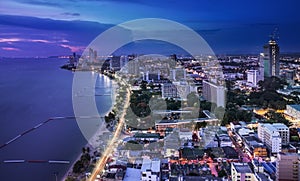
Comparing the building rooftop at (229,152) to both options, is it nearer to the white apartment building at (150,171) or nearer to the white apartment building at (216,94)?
the white apartment building at (150,171)

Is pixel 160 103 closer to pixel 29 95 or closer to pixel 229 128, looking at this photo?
pixel 229 128

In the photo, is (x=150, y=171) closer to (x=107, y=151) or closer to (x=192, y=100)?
(x=107, y=151)

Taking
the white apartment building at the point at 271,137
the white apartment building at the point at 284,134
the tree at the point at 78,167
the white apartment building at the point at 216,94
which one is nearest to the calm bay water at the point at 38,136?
the tree at the point at 78,167

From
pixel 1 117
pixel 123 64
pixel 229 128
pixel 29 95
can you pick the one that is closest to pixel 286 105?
pixel 229 128

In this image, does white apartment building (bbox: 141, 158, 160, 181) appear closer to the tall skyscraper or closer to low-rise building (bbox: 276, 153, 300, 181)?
low-rise building (bbox: 276, 153, 300, 181)

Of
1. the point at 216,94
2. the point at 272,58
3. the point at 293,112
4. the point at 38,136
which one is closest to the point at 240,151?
the point at 293,112

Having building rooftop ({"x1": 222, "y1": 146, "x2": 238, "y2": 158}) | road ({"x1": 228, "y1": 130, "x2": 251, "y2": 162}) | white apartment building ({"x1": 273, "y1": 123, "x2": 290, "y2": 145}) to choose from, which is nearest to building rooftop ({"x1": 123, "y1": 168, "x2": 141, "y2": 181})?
building rooftop ({"x1": 222, "y1": 146, "x2": 238, "y2": 158})

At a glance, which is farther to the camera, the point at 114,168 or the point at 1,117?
the point at 1,117
